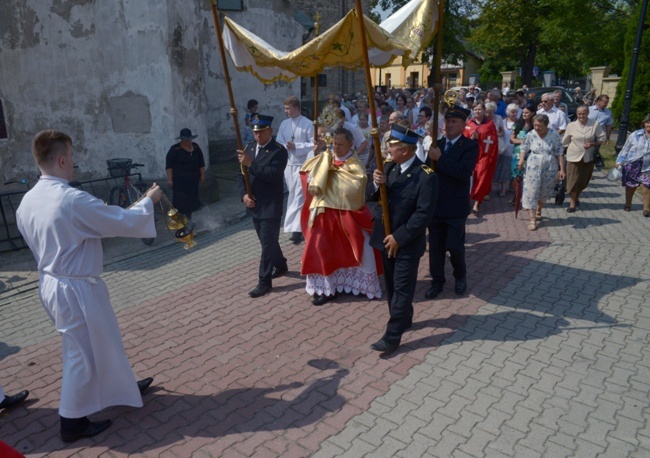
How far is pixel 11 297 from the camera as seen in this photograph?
6.43 m

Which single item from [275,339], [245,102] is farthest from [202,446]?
[245,102]

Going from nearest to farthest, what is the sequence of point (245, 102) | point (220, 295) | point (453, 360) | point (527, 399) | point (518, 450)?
point (518, 450) → point (527, 399) → point (453, 360) → point (220, 295) → point (245, 102)

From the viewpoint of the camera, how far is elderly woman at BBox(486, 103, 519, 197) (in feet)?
33.7

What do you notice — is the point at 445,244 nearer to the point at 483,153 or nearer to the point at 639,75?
the point at 483,153

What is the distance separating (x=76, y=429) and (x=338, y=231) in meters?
3.13

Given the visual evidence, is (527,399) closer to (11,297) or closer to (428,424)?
(428,424)

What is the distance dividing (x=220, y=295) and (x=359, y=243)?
1.84m

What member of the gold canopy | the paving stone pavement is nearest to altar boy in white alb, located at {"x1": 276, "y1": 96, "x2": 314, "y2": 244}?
the paving stone pavement

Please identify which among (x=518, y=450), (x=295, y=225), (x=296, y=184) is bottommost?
(x=518, y=450)

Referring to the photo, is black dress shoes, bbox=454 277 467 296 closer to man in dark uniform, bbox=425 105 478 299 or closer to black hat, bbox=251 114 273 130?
man in dark uniform, bbox=425 105 478 299

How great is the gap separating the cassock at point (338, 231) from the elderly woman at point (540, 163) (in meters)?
3.83

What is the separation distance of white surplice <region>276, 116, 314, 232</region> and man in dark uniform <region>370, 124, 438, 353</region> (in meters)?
3.46

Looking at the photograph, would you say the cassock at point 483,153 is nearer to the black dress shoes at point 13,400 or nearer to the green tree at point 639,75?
the black dress shoes at point 13,400

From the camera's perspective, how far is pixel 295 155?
8.27 metres
